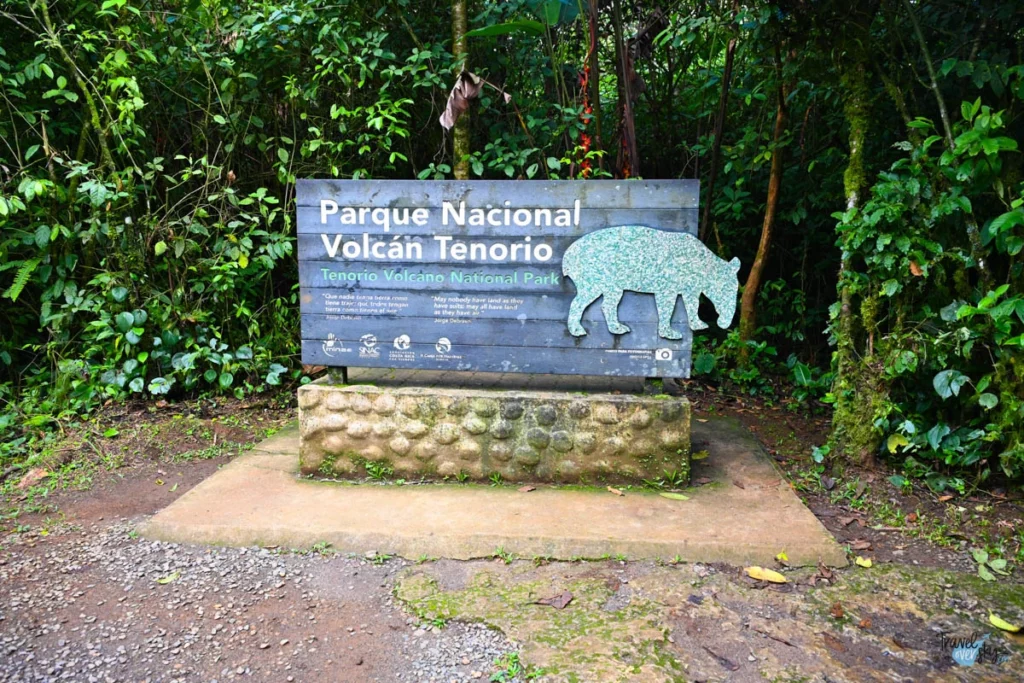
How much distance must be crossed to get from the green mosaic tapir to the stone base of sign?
0.46m

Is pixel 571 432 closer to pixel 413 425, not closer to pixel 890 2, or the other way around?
pixel 413 425

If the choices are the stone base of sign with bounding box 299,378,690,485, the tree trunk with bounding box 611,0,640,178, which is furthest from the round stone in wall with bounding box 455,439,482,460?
the tree trunk with bounding box 611,0,640,178

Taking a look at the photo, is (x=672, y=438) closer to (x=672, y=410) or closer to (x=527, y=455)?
A: (x=672, y=410)

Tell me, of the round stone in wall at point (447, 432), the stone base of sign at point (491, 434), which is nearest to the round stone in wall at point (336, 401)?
the stone base of sign at point (491, 434)

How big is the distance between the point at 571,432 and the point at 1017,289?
2173 mm

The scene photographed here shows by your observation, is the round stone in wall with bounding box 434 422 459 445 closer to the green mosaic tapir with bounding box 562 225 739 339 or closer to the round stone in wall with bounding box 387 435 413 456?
the round stone in wall with bounding box 387 435 413 456

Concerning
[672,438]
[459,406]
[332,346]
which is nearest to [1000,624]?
[672,438]

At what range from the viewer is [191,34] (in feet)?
17.0

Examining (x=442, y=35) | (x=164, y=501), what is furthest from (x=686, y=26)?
(x=164, y=501)

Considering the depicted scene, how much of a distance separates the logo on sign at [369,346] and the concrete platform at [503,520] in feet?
2.22

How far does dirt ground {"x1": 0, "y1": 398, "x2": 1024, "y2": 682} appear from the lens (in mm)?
2287

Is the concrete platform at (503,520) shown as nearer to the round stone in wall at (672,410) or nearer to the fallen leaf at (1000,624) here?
the round stone in wall at (672,410)

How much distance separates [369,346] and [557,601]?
171cm

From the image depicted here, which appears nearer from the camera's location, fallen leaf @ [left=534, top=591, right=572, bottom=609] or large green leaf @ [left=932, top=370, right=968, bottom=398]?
fallen leaf @ [left=534, top=591, right=572, bottom=609]
